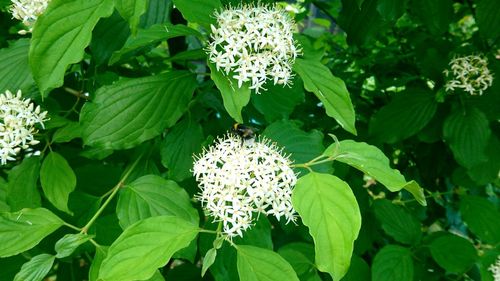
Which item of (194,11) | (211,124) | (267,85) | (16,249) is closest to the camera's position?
(16,249)

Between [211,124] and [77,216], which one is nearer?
[77,216]

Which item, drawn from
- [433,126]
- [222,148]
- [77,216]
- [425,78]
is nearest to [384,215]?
[433,126]

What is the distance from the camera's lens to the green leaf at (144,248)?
85cm

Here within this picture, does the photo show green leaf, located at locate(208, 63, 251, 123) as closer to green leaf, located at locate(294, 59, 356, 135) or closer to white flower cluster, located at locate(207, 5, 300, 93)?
white flower cluster, located at locate(207, 5, 300, 93)

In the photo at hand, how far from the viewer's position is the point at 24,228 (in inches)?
39.5

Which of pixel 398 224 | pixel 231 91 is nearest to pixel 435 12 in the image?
pixel 398 224

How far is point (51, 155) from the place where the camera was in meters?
1.28

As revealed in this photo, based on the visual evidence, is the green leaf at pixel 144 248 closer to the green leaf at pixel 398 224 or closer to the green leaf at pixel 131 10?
the green leaf at pixel 131 10

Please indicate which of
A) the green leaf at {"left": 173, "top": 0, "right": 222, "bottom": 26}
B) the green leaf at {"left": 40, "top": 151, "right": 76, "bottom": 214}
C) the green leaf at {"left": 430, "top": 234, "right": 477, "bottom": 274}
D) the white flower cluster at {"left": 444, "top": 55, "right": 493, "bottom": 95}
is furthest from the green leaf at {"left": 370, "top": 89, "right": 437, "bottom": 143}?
the green leaf at {"left": 40, "top": 151, "right": 76, "bottom": 214}

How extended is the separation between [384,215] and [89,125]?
100 centimetres

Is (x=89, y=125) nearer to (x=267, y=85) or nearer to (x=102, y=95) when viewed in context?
(x=102, y=95)

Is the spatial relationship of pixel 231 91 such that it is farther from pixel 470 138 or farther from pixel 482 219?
pixel 482 219

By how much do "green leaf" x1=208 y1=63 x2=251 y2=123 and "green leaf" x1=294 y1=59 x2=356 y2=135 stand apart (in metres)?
0.13

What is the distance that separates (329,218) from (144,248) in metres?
0.31
